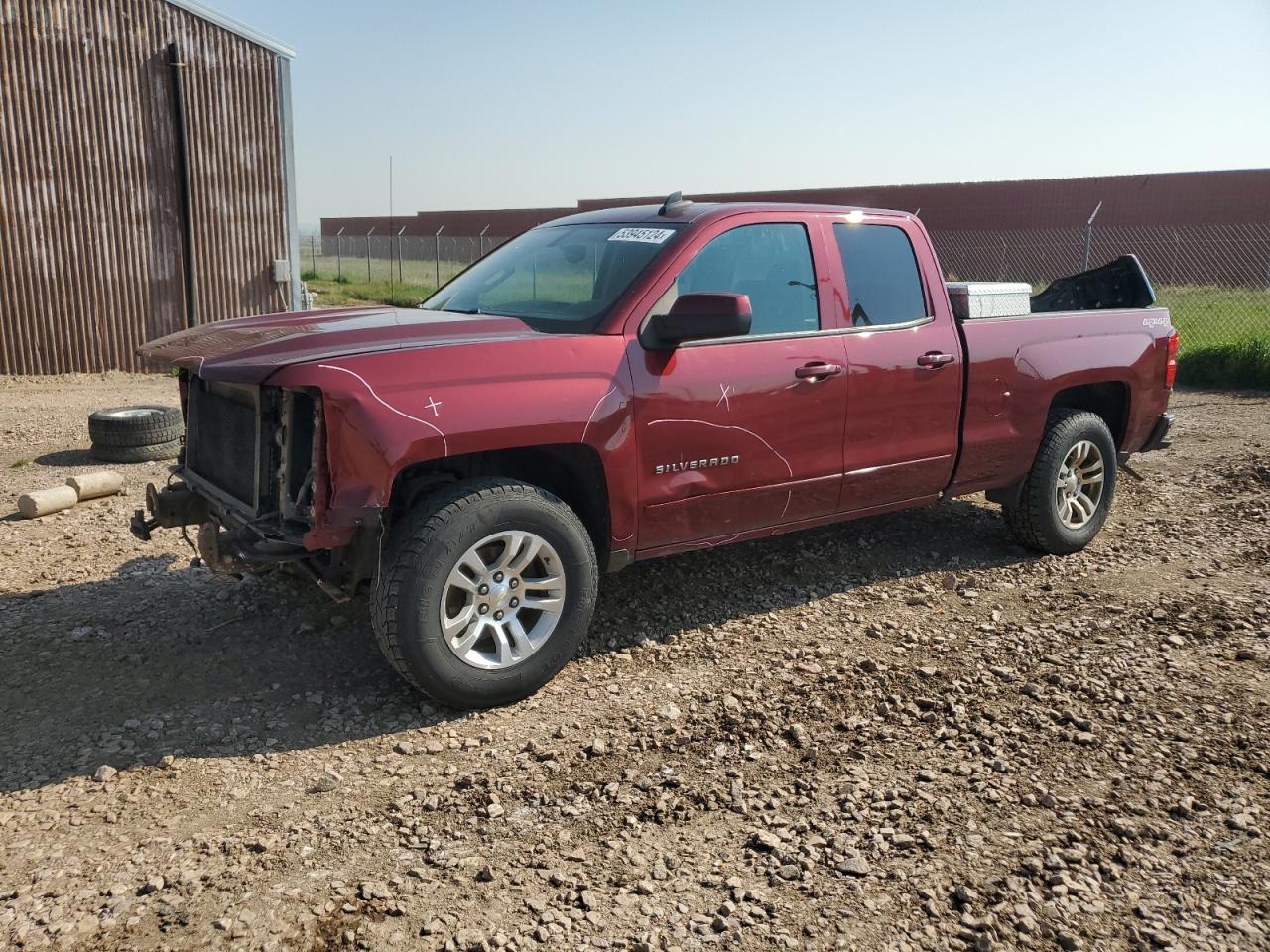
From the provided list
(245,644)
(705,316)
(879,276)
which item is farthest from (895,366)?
(245,644)

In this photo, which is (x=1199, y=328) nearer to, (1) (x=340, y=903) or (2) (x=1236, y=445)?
(2) (x=1236, y=445)

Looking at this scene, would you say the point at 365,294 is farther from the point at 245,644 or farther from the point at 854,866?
the point at 854,866

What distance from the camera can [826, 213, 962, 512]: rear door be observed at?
15.9ft

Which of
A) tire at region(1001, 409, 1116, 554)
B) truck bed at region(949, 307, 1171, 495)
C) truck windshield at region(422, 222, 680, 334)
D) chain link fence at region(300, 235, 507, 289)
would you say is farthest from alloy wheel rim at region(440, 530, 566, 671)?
chain link fence at region(300, 235, 507, 289)

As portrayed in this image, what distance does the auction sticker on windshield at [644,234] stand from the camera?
446 cm

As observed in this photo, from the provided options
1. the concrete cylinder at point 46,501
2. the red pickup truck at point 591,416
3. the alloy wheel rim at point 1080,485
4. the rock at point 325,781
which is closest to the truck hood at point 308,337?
the red pickup truck at point 591,416

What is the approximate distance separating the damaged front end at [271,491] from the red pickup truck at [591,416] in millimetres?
11

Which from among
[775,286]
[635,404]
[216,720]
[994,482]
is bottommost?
[216,720]

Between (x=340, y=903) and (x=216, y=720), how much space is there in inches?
52.4

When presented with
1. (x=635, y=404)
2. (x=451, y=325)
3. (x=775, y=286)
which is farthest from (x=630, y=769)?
(x=775, y=286)

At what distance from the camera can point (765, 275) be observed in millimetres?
4625

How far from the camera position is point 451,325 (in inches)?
166

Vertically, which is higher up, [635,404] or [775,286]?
[775,286]

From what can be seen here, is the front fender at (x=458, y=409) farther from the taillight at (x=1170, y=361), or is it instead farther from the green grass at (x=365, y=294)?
the green grass at (x=365, y=294)
